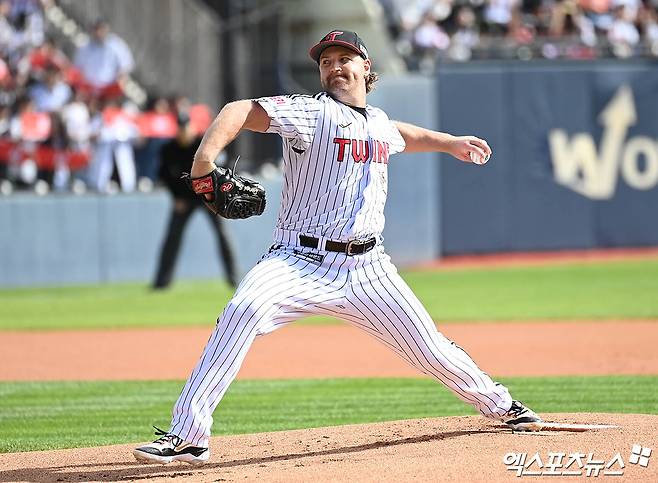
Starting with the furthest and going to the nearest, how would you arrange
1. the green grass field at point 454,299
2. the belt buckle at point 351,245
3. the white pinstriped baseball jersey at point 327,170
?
the green grass field at point 454,299 → the belt buckle at point 351,245 → the white pinstriped baseball jersey at point 327,170

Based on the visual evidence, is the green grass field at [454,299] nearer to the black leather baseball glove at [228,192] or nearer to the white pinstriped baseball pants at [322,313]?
the white pinstriped baseball pants at [322,313]

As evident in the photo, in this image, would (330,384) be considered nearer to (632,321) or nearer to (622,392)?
(622,392)

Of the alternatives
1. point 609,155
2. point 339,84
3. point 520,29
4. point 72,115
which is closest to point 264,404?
point 339,84

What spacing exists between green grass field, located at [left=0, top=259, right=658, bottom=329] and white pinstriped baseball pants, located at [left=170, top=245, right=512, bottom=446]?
6.39 m

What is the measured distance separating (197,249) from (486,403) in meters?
11.2

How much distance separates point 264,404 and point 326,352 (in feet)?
8.48

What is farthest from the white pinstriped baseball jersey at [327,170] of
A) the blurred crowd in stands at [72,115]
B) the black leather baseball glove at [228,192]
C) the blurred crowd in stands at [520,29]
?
the blurred crowd in stands at [520,29]

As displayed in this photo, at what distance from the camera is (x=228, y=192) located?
520cm

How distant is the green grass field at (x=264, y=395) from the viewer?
712 cm

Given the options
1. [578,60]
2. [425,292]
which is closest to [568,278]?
[425,292]

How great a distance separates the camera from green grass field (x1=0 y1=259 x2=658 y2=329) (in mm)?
12555

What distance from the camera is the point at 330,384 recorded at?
343 inches

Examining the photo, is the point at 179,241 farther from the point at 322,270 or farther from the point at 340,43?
the point at 340,43

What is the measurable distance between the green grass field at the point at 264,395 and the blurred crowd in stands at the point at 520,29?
259 inches
